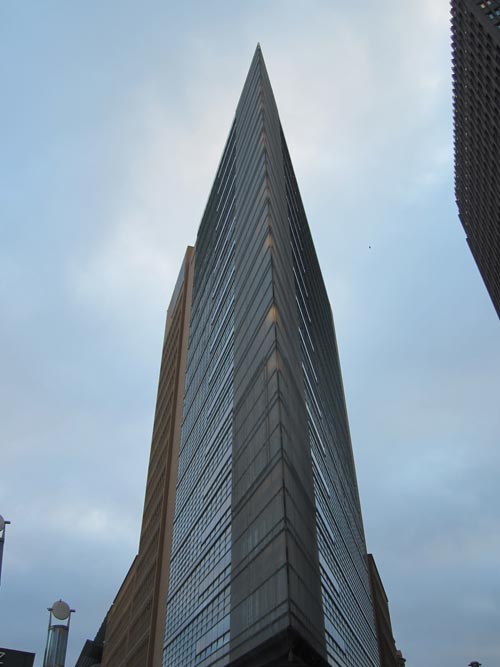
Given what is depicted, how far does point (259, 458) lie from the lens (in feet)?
147

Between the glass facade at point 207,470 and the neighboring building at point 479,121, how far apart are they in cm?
4388

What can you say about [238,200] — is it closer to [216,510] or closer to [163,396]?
[216,510]

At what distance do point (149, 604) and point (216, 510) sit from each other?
29730 mm

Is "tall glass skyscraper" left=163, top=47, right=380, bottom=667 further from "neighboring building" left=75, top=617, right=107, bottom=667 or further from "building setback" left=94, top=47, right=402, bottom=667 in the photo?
"neighboring building" left=75, top=617, right=107, bottom=667

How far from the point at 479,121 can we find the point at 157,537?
91405 millimetres

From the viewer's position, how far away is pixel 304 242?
91125mm

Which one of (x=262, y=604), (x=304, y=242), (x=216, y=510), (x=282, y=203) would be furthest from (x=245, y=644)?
(x=304, y=242)

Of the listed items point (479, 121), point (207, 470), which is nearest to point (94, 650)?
point (207, 470)

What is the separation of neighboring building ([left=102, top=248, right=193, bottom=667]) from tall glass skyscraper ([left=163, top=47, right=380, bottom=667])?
3329 millimetres

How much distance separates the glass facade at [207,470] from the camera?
164 ft

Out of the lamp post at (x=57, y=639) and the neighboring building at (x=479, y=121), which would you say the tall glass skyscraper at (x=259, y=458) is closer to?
the lamp post at (x=57, y=639)

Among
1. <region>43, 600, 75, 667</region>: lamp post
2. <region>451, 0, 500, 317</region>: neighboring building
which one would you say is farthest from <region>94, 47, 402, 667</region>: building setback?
<region>451, 0, 500, 317</region>: neighboring building

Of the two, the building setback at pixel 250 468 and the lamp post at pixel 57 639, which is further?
the building setback at pixel 250 468

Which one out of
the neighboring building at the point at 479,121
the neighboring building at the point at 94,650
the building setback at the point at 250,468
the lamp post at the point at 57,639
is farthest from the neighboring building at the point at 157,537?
the neighboring building at the point at 479,121
